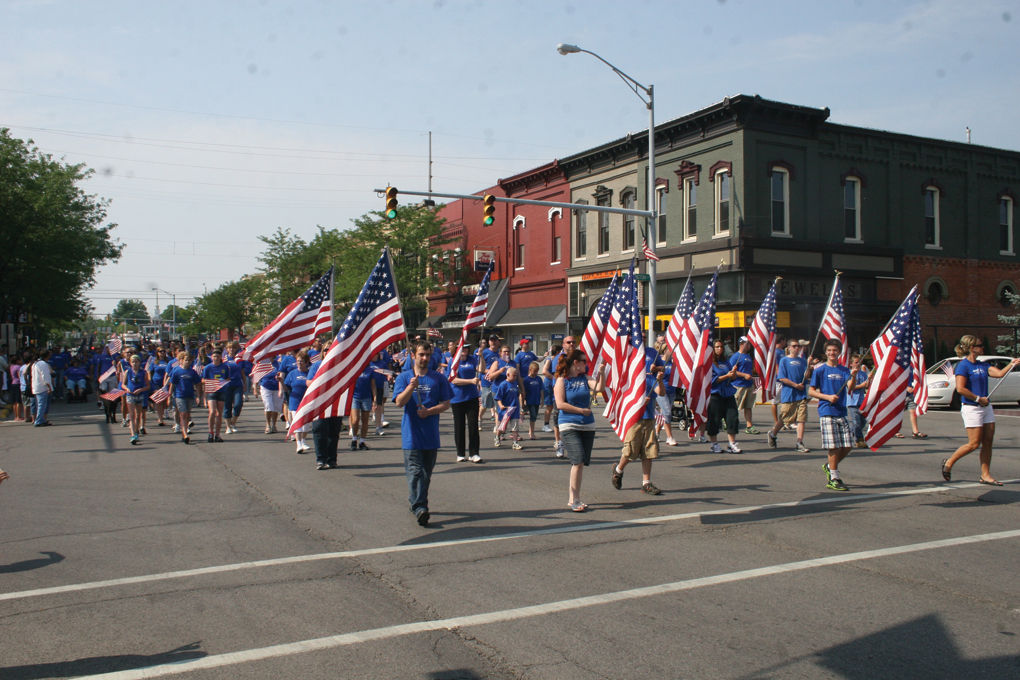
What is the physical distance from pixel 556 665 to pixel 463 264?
44.0m

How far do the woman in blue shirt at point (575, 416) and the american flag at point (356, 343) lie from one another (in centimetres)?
210

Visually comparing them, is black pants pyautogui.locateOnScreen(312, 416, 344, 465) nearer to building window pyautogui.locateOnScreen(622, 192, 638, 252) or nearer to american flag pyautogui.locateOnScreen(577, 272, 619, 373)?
american flag pyautogui.locateOnScreen(577, 272, 619, 373)

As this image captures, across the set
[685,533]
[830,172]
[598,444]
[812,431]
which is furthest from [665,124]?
[685,533]

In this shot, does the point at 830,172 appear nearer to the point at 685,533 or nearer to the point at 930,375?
the point at 930,375

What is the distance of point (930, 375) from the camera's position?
22172 mm

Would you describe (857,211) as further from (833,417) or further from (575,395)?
(575,395)

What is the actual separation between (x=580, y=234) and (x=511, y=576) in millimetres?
33884

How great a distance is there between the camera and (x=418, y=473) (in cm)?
824

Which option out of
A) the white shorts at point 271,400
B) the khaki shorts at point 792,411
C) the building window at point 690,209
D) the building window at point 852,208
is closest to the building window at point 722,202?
the building window at point 690,209

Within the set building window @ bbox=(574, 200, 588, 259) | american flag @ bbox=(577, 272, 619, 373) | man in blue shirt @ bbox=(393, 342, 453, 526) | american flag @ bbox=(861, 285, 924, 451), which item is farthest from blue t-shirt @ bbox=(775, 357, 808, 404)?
building window @ bbox=(574, 200, 588, 259)

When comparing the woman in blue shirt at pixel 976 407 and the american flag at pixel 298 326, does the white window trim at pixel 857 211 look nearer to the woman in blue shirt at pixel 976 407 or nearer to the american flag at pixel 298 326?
the woman in blue shirt at pixel 976 407

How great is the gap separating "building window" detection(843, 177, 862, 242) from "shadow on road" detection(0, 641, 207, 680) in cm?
3182

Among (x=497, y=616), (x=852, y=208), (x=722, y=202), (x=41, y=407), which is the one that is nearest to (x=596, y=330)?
(x=497, y=616)

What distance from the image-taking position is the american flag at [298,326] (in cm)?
1441
